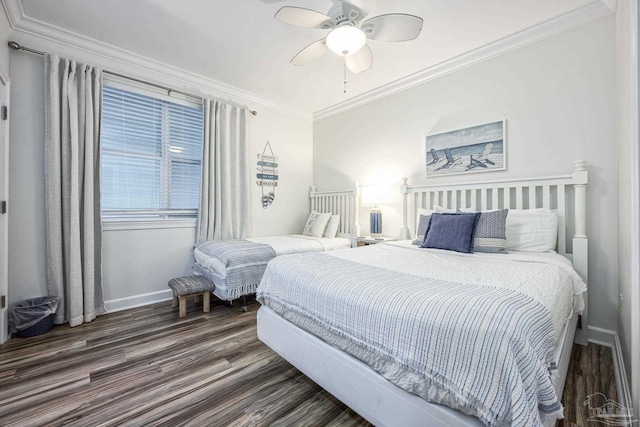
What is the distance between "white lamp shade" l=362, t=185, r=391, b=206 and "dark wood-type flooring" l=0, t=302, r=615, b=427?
2039mm

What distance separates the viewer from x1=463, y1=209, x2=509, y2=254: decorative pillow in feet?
6.88

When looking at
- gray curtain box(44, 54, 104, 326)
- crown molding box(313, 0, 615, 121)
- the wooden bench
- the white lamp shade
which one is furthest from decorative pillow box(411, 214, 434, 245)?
gray curtain box(44, 54, 104, 326)

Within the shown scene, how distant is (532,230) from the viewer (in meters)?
2.18

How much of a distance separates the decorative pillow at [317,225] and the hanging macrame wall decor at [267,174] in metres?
0.68

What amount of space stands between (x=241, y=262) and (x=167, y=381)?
3.90 ft

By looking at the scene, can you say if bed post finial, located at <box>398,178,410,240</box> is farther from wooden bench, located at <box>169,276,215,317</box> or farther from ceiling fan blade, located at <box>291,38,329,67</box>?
wooden bench, located at <box>169,276,215,317</box>

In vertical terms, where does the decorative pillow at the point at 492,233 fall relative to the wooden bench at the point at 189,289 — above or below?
above

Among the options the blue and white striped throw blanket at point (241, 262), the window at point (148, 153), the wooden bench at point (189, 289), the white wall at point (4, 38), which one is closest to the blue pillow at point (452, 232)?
the blue and white striped throw blanket at point (241, 262)

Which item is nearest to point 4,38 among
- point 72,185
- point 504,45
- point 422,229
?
point 72,185

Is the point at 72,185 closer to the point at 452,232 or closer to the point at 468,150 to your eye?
the point at 452,232

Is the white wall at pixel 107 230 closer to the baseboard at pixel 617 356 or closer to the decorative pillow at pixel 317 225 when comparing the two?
the decorative pillow at pixel 317 225

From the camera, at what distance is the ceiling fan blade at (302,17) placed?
1.77 meters

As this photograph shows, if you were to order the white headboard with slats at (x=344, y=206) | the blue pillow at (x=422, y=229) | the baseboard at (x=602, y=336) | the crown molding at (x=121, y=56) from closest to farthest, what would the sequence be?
the baseboard at (x=602, y=336)
the crown molding at (x=121, y=56)
the blue pillow at (x=422, y=229)
the white headboard with slats at (x=344, y=206)

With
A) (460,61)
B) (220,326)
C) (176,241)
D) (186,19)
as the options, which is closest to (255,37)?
(186,19)
